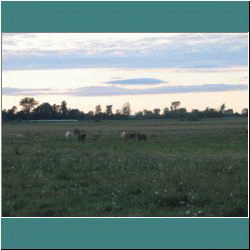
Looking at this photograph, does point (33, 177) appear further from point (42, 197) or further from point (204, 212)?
point (204, 212)

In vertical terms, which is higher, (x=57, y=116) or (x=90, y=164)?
(x=57, y=116)

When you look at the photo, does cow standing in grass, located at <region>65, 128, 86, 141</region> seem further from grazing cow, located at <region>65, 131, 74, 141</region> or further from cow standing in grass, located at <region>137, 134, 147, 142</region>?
cow standing in grass, located at <region>137, 134, 147, 142</region>

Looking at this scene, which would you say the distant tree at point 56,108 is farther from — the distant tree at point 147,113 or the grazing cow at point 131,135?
the grazing cow at point 131,135

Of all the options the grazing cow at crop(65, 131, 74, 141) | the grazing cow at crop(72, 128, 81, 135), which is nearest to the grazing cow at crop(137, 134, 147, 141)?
the grazing cow at crop(72, 128, 81, 135)

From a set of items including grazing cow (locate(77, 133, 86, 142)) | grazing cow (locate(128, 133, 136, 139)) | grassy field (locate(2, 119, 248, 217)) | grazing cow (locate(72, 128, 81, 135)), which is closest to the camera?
grassy field (locate(2, 119, 248, 217))

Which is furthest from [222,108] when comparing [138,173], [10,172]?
[10,172]

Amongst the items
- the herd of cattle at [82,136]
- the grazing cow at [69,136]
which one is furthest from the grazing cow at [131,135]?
the grazing cow at [69,136]

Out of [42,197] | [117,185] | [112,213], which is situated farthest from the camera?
[117,185]

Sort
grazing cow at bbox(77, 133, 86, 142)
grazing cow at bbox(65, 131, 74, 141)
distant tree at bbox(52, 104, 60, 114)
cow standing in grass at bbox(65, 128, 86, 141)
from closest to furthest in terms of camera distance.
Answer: distant tree at bbox(52, 104, 60, 114) < grazing cow at bbox(77, 133, 86, 142) < cow standing in grass at bbox(65, 128, 86, 141) < grazing cow at bbox(65, 131, 74, 141)
